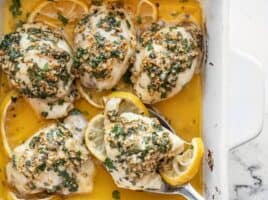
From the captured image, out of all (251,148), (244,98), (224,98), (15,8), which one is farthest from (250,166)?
(15,8)

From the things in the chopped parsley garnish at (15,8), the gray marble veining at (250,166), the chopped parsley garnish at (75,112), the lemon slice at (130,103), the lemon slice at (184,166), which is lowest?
the gray marble veining at (250,166)

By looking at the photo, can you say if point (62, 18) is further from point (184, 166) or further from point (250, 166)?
point (250, 166)

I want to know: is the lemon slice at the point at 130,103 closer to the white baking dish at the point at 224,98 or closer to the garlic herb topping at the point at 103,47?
the garlic herb topping at the point at 103,47

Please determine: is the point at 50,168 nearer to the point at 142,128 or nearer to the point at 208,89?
the point at 142,128

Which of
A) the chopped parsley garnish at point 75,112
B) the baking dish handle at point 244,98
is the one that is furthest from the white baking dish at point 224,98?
the chopped parsley garnish at point 75,112

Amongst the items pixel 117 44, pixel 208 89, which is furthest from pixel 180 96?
pixel 117 44

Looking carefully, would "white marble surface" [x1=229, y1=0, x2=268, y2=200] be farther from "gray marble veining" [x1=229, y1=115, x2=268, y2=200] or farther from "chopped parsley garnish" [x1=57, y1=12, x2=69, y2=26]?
"chopped parsley garnish" [x1=57, y1=12, x2=69, y2=26]
